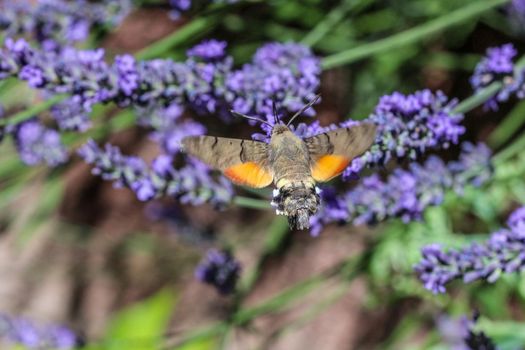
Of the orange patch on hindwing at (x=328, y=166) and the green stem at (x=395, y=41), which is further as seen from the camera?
the green stem at (x=395, y=41)

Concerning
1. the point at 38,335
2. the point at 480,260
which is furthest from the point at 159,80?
the point at 38,335

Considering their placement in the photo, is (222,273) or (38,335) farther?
(38,335)

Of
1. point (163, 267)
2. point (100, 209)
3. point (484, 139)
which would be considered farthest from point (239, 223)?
point (484, 139)

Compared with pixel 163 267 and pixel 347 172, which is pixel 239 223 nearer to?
pixel 163 267

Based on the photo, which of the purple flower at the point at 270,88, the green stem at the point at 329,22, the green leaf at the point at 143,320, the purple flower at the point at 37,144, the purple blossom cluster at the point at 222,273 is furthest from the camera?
the green leaf at the point at 143,320

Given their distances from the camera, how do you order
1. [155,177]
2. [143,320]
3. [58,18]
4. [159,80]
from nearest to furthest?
[159,80], [155,177], [58,18], [143,320]

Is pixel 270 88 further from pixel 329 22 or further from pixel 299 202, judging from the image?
pixel 329 22

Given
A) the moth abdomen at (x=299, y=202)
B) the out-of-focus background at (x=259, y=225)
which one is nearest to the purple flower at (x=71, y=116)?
the out-of-focus background at (x=259, y=225)

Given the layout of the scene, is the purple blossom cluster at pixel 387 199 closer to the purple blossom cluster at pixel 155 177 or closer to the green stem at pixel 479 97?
the green stem at pixel 479 97
